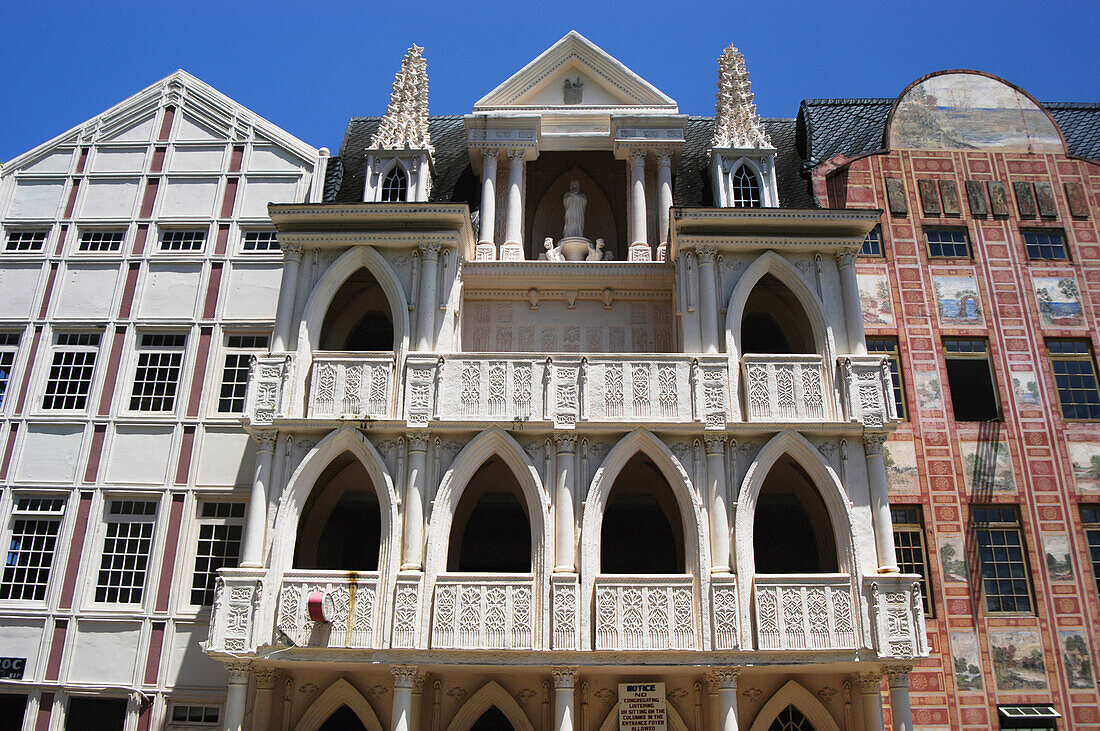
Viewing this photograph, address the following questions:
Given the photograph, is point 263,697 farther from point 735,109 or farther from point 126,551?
point 735,109

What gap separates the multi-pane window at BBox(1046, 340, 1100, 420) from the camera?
23609mm

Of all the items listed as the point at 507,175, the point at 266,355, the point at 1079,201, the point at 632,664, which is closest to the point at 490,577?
the point at 632,664

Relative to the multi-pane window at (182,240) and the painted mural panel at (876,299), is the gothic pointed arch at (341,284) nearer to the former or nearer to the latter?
the multi-pane window at (182,240)

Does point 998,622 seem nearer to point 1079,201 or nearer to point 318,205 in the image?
point 1079,201

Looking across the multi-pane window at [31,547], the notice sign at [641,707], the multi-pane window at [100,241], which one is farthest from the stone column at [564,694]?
the multi-pane window at [100,241]

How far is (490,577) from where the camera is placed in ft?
61.1

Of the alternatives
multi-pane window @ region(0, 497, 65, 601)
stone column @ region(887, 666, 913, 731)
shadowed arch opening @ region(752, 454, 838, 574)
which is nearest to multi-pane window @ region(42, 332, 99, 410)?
multi-pane window @ region(0, 497, 65, 601)

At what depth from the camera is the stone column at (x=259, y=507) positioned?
18984 millimetres

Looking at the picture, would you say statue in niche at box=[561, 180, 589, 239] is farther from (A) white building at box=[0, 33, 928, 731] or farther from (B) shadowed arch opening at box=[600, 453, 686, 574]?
(B) shadowed arch opening at box=[600, 453, 686, 574]

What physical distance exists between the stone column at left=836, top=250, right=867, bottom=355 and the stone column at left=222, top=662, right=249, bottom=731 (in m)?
15.2

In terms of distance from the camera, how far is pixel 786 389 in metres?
20.1

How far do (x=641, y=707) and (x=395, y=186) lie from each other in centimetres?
1472

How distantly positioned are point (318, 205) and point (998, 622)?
1952cm

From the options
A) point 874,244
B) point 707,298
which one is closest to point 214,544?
point 707,298
